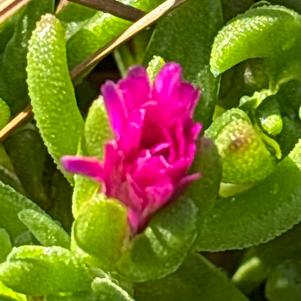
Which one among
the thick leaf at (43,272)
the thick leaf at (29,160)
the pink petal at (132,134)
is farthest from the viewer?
the thick leaf at (29,160)

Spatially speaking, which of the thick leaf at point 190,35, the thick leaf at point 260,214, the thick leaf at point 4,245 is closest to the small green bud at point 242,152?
the thick leaf at point 260,214

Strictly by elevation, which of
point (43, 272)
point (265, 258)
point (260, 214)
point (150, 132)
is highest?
point (150, 132)

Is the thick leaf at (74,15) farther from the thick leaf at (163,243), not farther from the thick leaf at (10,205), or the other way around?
the thick leaf at (163,243)

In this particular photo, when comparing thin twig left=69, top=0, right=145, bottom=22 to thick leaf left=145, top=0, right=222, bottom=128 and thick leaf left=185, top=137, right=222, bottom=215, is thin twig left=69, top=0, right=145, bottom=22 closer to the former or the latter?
thick leaf left=145, top=0, right=222, bottom=128

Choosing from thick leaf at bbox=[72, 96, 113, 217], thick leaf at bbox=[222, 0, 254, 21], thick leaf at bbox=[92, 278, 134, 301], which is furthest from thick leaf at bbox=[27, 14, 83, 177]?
thick leaf at bbox=[222, 0, 254, 21]

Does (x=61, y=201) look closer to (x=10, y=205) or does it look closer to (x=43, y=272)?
(x=10, y=205)

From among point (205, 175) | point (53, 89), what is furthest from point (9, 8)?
point (205, 175)

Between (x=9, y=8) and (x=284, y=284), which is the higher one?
(x=9, y=8)
